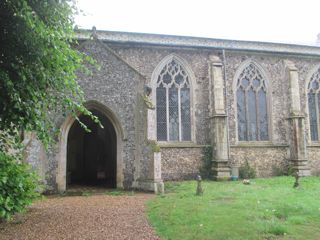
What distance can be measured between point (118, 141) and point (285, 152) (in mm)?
10390

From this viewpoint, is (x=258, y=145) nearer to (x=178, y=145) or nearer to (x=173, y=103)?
(x=178, y=145)

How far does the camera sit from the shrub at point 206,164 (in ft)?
59.4

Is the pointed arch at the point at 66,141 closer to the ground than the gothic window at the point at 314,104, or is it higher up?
closer to the ground

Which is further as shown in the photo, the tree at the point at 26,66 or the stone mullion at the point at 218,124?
the stone mullion at the point at 218,124

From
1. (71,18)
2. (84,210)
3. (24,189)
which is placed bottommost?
(84,210)

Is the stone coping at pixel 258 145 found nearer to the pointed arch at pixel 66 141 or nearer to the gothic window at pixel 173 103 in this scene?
the gothic window at pixel 173 103

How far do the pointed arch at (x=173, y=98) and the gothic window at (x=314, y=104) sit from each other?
25.9 ft

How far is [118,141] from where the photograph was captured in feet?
49.2

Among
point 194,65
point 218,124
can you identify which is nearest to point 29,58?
point 218,124

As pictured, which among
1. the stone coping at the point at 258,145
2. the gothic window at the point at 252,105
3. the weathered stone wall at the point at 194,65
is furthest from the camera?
the gothic window at the point at 252,105

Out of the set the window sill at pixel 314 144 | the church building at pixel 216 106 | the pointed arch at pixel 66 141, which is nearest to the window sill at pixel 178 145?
the church building at pixel 216 106

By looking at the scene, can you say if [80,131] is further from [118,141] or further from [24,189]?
[24,189]

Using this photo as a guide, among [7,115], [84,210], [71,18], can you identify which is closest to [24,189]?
[7,115]

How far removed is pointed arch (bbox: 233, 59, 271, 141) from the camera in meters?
19.7
